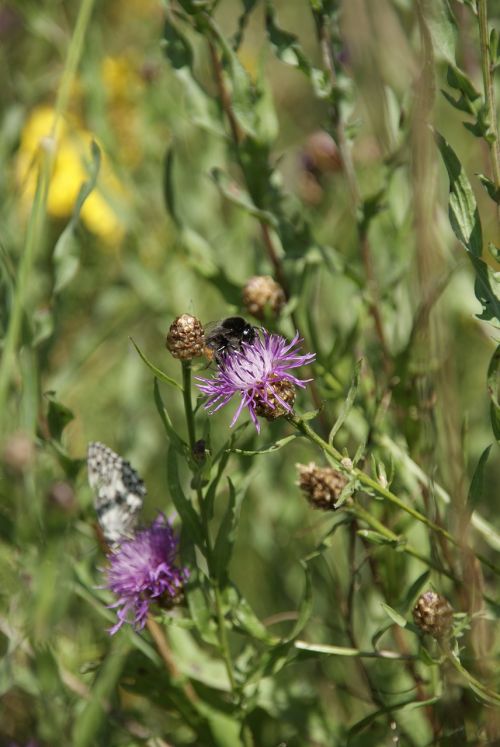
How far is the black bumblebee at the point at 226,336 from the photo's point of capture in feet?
3.15

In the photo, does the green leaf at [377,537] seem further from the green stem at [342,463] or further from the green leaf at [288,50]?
the green leaf at [288,50]

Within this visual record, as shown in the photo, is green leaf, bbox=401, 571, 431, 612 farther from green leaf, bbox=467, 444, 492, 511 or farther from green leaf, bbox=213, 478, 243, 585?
green leaf, bbox=213, 478, 243, 585

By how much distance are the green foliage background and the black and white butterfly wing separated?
5 centimetres

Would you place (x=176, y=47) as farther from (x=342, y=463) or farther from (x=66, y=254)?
(x=342, y=463)

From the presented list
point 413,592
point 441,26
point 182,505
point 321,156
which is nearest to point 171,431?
point 182,505

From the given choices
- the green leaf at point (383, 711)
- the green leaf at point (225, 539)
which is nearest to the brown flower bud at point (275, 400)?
the green leaf at point (225, 539)

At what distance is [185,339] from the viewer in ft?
2.73

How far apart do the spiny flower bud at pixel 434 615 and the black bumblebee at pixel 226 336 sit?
0.33 metres

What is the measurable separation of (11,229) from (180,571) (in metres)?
0.94

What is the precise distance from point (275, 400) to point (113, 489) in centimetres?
27

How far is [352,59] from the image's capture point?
1.89 metres

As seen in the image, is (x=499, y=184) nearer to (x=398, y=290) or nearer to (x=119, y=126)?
(x=398, y=290)

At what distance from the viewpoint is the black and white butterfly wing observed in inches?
39.9

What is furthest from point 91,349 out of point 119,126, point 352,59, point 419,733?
point 119,126
